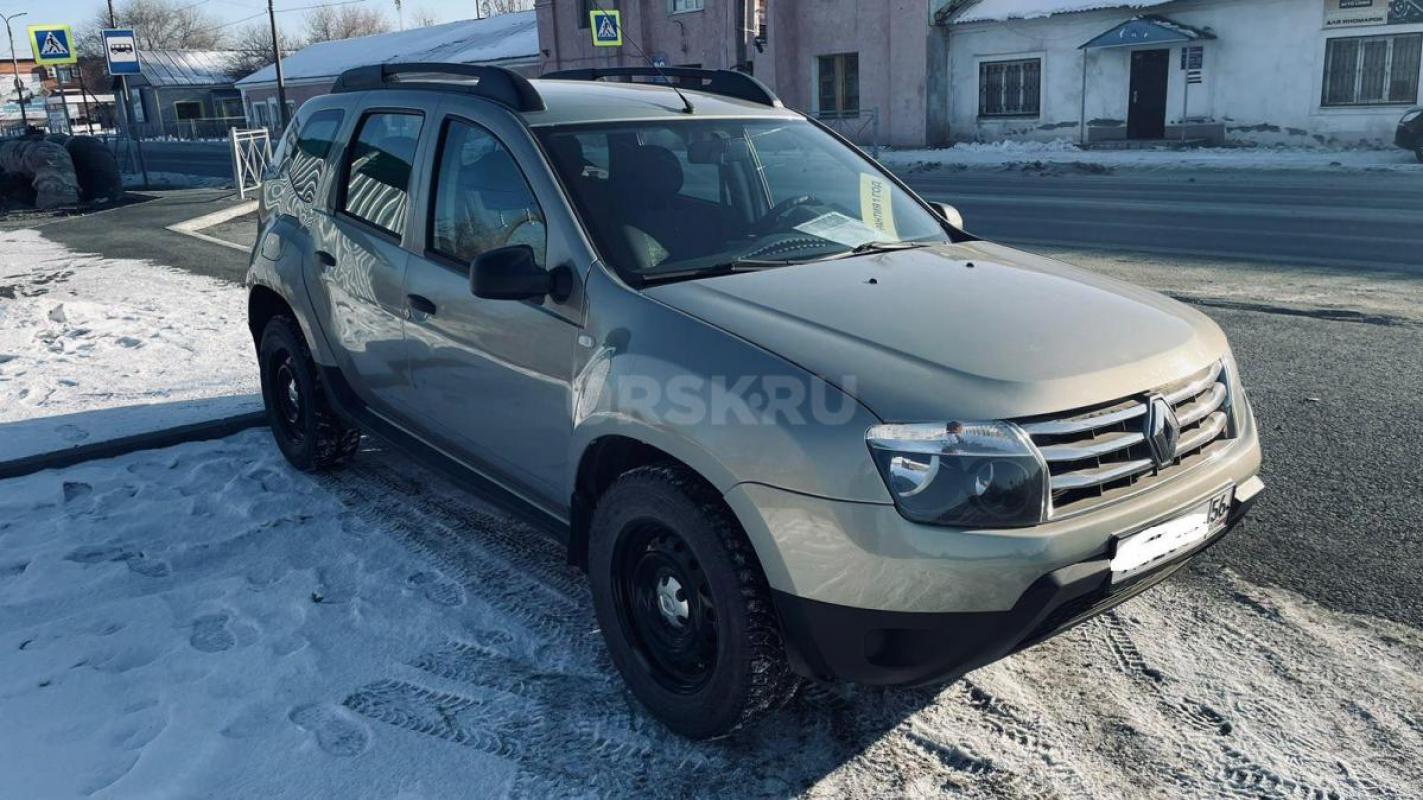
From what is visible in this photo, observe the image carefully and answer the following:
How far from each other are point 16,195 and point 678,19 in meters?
23.4

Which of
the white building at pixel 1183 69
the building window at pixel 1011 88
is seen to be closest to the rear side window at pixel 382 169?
the white building at pixel 1183 69

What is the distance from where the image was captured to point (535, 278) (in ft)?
11.4

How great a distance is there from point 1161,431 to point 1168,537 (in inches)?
11.4

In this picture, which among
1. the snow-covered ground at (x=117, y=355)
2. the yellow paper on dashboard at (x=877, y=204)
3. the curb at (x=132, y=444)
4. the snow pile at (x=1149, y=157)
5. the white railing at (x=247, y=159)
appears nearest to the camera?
the yellow paper on dashboard at (x=877, y=204)

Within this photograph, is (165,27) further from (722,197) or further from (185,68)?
(722,197)

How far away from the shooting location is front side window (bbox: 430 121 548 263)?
12.6 feet

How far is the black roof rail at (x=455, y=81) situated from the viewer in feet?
13.2

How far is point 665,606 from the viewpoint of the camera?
10.9 feet

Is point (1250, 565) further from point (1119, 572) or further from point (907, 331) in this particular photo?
point (907, 331)

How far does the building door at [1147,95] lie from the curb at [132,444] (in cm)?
2856

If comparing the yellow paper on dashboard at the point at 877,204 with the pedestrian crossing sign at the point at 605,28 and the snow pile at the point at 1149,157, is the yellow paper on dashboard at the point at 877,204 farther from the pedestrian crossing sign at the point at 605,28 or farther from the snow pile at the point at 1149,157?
the pedestrian crossing sign at the point at 605,28

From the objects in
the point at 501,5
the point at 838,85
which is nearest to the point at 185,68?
the point at 501,5

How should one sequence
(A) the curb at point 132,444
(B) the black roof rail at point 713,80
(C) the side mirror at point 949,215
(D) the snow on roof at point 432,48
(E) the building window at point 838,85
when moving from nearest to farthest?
(C) the side mirror at point 949,215, (B) the black roof rail at point 713,80, (A) the curb at point 132,444, (E) the building window at point 838,85, (D) the snow on roof at point 432,48

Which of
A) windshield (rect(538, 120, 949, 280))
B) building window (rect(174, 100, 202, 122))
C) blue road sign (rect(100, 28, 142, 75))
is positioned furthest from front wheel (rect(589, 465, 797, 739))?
building window (rect(174, 100, 202, 122))
